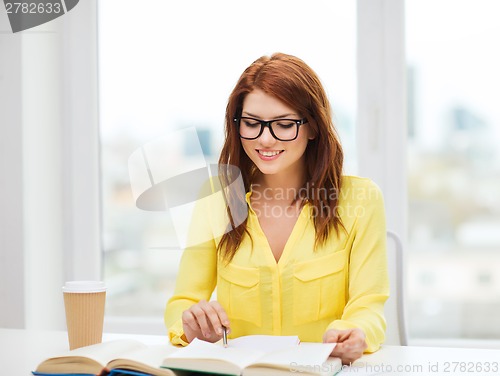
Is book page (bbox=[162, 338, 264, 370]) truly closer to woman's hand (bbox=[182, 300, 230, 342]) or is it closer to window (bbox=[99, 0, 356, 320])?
woman's hand (bbox=[182, 300, 230, 342])

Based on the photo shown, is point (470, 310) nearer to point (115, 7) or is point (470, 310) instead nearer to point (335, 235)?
point (335, 235)

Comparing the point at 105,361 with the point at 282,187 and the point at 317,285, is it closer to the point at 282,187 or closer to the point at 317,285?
the point at 317,285

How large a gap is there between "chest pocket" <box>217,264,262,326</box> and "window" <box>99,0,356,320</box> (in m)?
1.05

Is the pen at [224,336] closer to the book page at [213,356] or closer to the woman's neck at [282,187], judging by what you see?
the book page at [213,356]

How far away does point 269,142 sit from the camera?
159cm

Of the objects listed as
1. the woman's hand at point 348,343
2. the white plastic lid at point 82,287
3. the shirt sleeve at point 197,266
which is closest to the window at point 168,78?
the shirt sleeve at point 197,266

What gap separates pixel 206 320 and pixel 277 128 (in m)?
0.50

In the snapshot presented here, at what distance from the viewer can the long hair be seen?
162 cm

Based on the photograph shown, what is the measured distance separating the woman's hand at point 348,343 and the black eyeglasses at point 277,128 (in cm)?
52

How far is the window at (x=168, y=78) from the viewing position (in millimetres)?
2689

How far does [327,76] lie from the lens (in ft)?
8.79

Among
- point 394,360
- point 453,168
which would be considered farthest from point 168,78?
point 394,360

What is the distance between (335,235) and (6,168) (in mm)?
1586

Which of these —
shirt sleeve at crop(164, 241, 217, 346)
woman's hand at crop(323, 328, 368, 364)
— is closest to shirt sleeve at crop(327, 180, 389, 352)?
woman's hand at crop(323, 328, 368, 364)
